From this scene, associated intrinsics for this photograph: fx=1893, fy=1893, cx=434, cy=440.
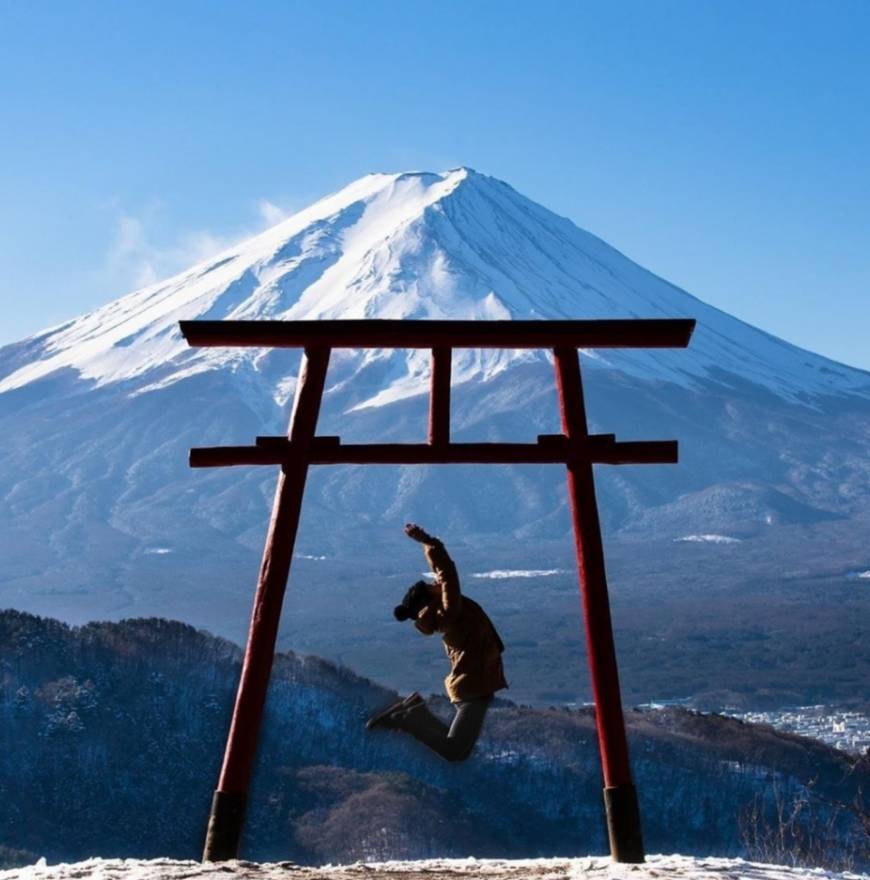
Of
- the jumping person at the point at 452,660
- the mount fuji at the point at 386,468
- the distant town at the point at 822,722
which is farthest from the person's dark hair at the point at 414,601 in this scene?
the mount fuji at the point at 386,468

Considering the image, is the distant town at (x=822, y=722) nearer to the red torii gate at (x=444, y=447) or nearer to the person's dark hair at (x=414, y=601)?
the red torii gate at (x=444, y=447)

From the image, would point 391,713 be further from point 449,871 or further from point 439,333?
point 439,333

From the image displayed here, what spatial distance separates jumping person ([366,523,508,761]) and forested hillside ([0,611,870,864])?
2115 cm

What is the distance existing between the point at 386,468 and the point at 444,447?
172140 millimetres

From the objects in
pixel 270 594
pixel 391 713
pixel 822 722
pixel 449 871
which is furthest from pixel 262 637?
pixel 822 722

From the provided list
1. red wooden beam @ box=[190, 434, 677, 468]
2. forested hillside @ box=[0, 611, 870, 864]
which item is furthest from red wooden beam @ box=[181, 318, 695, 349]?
forested hillside @ box=[0, 611, 870, 864]

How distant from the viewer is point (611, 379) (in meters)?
190

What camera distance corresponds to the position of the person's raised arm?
29.7ft

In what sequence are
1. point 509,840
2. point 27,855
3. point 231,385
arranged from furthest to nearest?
point 231,385 → point 509,840 → point 27,855

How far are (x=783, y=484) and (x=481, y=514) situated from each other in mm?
28192

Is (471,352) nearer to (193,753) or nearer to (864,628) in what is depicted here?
(864,628)

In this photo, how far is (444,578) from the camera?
9.06m

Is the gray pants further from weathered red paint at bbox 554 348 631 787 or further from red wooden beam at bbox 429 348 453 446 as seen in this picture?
red wooden beam at bbox 429 348 453 446

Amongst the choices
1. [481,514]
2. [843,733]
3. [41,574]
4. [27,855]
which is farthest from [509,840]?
[481,514]
